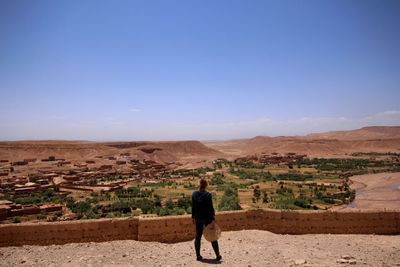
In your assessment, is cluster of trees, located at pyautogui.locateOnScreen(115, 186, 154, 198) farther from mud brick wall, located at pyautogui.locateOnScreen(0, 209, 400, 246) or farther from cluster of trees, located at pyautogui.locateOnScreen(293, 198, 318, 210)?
mud brick wall, located at pyautogui.locateOnScreen(0, 209, 400, 246)

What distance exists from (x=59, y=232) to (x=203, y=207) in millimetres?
3633

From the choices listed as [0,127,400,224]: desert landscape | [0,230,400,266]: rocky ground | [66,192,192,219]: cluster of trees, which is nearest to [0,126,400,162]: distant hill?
[0,127,400,224]: desert landscape

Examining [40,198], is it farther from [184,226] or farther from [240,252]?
[240,252]

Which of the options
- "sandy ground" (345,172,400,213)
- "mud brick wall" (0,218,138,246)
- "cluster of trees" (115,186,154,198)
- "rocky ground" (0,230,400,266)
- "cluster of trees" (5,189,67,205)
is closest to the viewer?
"rocky ground" (0,230,400,266)

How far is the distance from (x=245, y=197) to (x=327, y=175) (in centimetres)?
2337

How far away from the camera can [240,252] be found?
7.07 meters

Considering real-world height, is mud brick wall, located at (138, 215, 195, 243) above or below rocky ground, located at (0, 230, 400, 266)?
above

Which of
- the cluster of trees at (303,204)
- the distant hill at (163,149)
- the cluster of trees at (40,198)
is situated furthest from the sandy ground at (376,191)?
the distant hill at (163,149)

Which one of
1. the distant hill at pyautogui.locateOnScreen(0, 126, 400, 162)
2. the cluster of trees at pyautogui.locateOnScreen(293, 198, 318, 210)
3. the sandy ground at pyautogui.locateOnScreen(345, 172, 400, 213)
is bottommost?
the sandy ground at pyautogui.locateOnScreen(345, 172, 400, 213)

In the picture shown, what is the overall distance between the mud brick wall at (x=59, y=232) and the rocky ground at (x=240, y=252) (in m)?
0.25

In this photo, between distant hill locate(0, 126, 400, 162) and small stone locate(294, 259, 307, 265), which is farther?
distant hill locate(0, 126, 400, 162)

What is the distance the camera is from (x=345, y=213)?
341 inches

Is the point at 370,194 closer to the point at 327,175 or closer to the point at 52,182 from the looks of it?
the point at 327,175

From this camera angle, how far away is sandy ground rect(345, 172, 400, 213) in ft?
93.5
